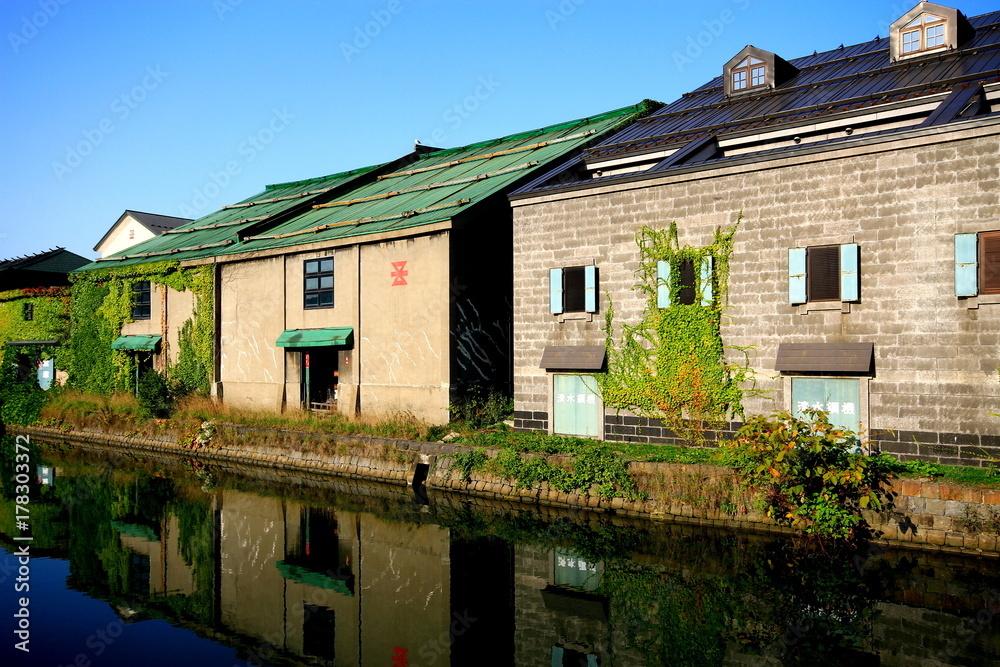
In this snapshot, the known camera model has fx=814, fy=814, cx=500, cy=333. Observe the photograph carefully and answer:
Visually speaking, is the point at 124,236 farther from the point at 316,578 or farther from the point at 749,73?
the point at 316,578

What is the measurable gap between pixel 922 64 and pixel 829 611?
1603cm

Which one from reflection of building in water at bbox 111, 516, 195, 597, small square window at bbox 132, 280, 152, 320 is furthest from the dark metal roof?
small square window at bbox 132, 280, 152, 320

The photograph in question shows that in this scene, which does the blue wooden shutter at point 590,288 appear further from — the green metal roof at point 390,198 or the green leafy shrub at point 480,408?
the green metal roof at point 390,198

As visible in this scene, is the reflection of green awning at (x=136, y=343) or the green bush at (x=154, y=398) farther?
the reflection of green awning at (x=136, y=343)

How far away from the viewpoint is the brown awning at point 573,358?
61.6 feet

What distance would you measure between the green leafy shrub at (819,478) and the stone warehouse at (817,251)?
2.08 meters

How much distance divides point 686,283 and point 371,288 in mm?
9951

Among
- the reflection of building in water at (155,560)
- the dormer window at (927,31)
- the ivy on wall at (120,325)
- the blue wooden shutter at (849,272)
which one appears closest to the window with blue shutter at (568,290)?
the blue wooden shutter at (849,272)

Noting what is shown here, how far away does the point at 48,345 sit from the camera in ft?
118

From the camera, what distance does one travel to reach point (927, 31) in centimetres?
2145

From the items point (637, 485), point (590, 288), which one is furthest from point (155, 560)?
point (590, 288)

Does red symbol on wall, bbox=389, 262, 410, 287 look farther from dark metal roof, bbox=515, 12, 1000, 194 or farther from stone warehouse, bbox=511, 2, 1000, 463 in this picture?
dark metal roof, bbox=515, 12, 1000, 194

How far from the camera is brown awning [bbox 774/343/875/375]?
1502 cm

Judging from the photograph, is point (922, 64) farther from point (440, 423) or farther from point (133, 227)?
point (133, 227)
